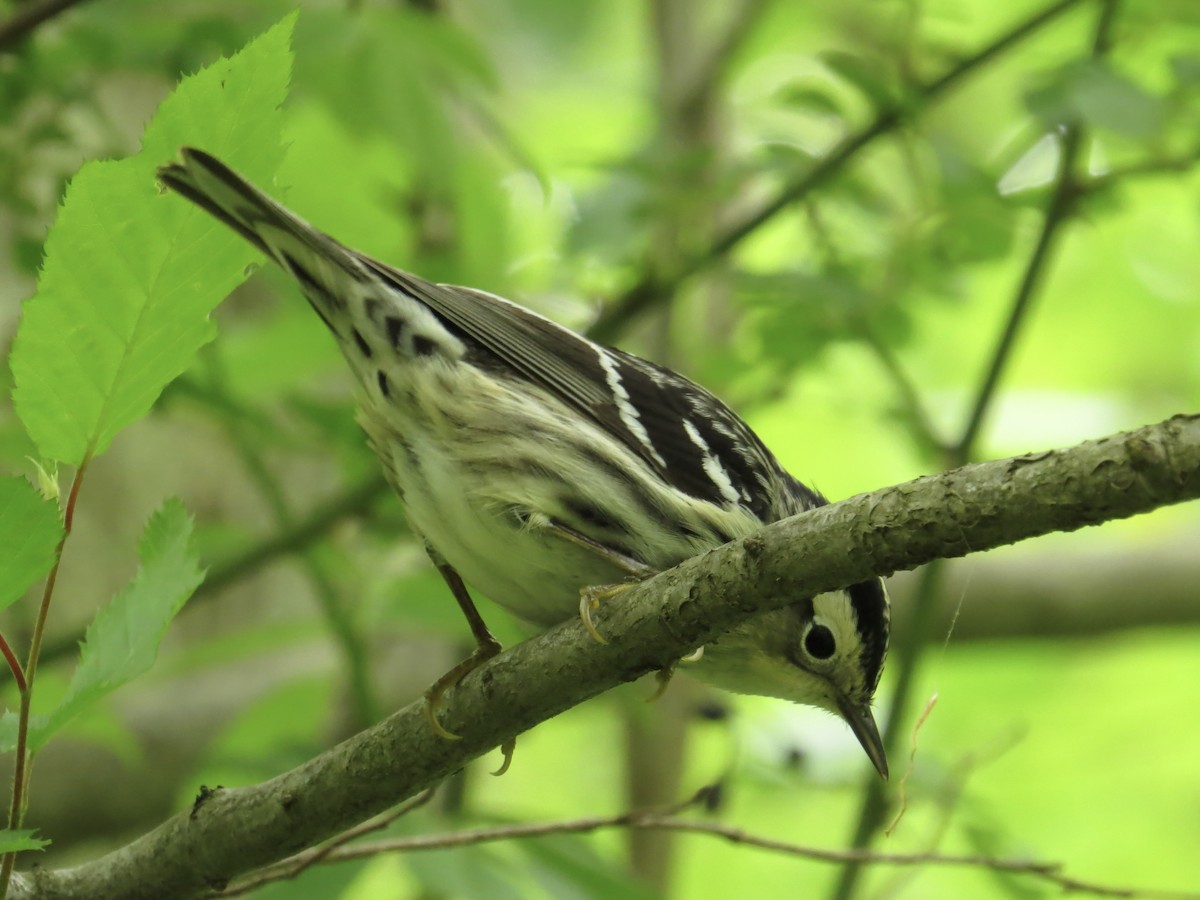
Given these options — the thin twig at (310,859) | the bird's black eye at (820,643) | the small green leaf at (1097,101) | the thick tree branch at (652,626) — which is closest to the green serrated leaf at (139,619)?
the thick tree branch at (652,626)

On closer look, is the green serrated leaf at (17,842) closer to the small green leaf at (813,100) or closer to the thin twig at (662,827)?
the thin twig at (662,827)

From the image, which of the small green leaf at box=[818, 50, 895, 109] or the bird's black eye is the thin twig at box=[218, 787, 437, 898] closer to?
the bird's black eye

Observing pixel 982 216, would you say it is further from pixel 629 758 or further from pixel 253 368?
pixel 629 758

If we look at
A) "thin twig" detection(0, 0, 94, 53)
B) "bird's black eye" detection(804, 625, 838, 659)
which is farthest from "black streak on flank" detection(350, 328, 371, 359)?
"bird's black eye" detection(804, 625, 838, 659)

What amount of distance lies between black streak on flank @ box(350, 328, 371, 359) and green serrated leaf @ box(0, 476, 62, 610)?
4.67ft

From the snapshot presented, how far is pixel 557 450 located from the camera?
307cm

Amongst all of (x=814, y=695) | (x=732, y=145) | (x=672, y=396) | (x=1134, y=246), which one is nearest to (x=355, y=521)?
(x=672, y=396)

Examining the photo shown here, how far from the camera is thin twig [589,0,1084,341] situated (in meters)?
3.67

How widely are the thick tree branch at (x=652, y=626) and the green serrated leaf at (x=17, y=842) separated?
0.53 m

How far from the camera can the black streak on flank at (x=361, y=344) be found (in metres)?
3.08

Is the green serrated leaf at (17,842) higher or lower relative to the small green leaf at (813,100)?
lower

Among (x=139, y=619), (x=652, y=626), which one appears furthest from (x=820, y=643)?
(x=139, y=619)

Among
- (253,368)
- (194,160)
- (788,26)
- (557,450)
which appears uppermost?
(788,26)

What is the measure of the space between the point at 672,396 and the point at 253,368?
1.43 meters
